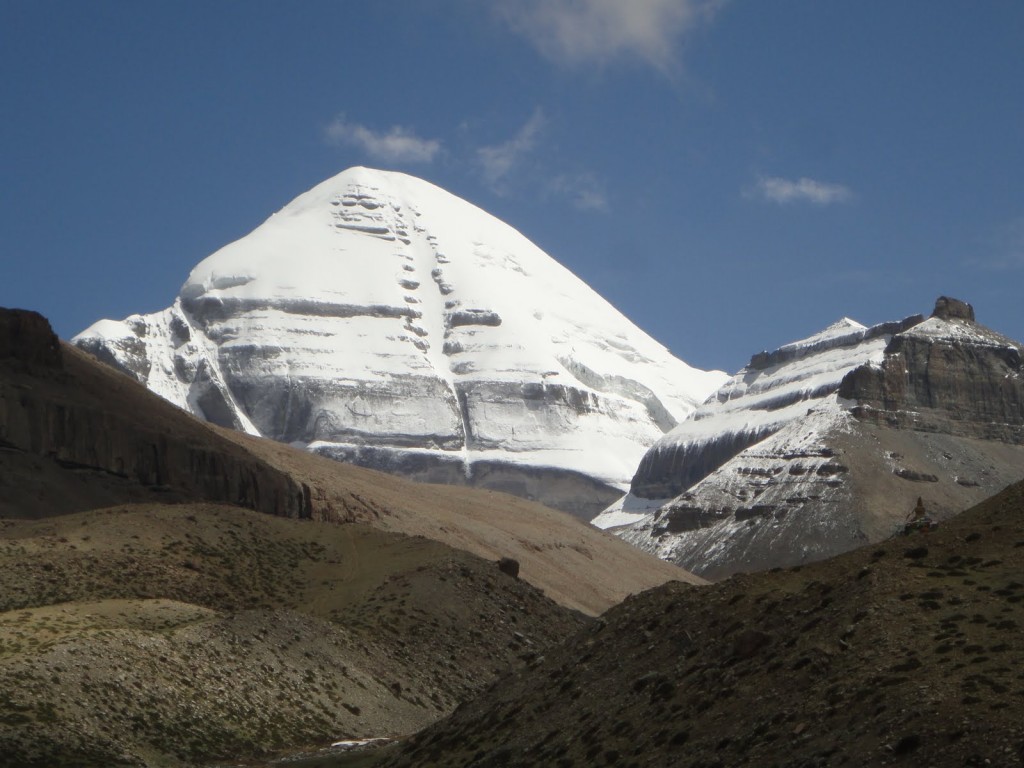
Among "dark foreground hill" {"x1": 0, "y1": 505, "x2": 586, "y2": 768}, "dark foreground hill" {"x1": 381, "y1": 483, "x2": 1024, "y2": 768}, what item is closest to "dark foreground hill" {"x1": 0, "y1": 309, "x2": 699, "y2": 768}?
"dark foreground hill" {"x1": 0, "y1": 505, "x2": 586, "y2": 768}

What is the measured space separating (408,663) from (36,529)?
1000 inches

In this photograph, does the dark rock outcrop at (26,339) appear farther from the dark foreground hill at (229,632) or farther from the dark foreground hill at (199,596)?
the dark foreground hill at (229,632)

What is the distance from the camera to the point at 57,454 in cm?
13012

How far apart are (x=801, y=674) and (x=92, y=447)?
335 feet

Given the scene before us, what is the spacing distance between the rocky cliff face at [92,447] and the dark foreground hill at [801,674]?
7684cm

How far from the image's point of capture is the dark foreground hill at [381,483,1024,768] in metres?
34.2

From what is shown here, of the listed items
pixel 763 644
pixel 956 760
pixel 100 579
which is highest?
pixel 100 579

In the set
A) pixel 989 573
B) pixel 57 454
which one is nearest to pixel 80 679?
pixel 989 573

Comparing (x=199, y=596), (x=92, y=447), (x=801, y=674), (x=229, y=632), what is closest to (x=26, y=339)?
(x=92, y=447)

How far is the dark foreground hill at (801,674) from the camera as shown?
34.2m

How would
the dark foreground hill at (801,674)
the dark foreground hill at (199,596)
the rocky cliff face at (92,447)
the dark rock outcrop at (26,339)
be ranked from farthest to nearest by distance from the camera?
the dark rock outcrop at (26,339), the rocky cliff face at (92,447), the dark foreground hill at (199,596), the dark foreground hill at (801,674)

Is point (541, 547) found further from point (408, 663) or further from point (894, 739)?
point (894, 739)

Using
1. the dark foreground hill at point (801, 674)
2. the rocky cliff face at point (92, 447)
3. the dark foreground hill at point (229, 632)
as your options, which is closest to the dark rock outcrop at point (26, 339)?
the rocky cliff face at point (92, 447)

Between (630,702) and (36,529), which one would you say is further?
(36,529)
